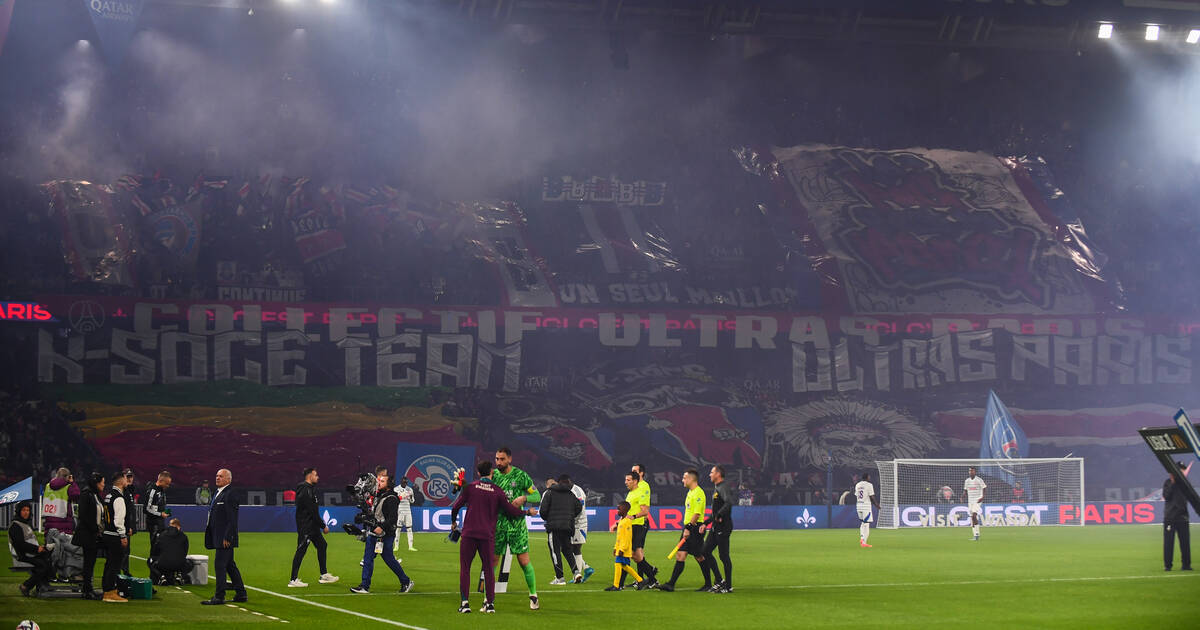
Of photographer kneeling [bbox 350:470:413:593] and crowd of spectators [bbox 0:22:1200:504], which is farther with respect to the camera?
crowd of spectators [bbox 0:22:1200:504]

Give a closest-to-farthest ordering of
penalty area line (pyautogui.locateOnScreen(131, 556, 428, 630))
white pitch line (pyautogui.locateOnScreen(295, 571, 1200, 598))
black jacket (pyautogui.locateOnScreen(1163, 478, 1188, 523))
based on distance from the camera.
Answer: penalty area line (pyautogui.locateOnScreen(131, 556, 428, 630))
white pitch line (pyautogui.locateOnScreen(295, 571, 1200, 598))
black jacket (pyautogui.locateOnScreen(1163, 478, 1188, 523))

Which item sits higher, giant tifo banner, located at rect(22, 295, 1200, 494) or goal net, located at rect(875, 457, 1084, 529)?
giant tifo banner, located at rect(22, 295, 1200, 494)

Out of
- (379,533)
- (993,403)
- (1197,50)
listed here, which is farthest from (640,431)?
(1197,50)

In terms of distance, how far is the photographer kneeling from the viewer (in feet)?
68.4

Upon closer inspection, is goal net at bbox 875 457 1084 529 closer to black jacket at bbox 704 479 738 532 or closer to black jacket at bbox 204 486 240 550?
black jacket at bbox 704 479 738 532

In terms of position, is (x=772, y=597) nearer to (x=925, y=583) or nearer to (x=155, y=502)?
(x=925, y=583)

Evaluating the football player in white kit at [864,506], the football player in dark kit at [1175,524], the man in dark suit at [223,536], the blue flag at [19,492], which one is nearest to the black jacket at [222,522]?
the man in dark suit at [223,536]

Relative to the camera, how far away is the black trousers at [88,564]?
19.3 meters

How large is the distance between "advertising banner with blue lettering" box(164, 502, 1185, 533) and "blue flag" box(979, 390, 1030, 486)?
114 inches

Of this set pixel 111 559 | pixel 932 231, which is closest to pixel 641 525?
pixel 111 559

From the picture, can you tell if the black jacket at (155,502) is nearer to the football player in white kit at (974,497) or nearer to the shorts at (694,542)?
the shorts at (694,542)

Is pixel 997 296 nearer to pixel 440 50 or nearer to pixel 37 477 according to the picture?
pixel 440 50

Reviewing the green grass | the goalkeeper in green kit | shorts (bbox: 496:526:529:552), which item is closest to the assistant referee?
the green grass

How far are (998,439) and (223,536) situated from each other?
40.9 metres
